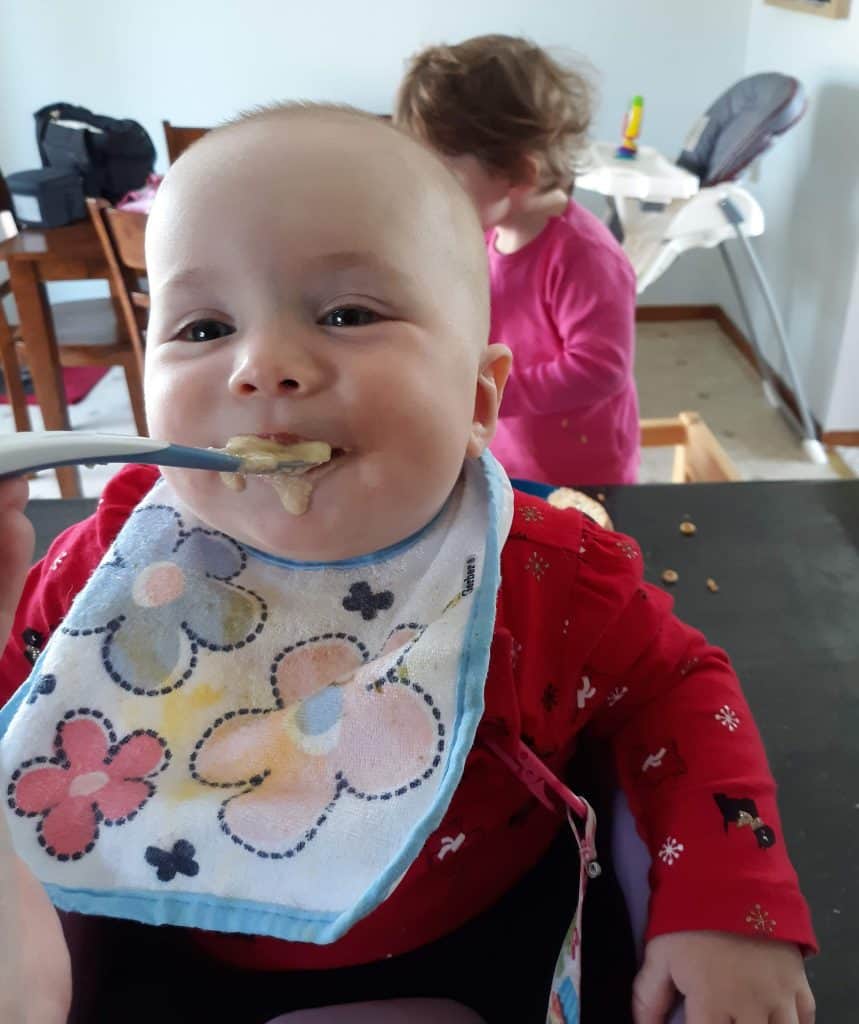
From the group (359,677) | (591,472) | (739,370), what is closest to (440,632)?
(359,677)

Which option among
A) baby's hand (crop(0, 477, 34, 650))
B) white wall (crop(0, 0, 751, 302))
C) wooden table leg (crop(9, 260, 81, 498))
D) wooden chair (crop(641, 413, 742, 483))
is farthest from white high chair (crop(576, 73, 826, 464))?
baby's hand (crop(0, 477, 34, 650))

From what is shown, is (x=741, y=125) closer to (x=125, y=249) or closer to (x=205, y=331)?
(x=125, y=249)

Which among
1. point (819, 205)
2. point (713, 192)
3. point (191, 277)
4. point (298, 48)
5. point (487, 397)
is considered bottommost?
point (819, 205)

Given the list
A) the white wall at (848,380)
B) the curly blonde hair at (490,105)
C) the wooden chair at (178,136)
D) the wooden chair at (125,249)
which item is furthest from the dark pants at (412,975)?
the white wall at (848,380)

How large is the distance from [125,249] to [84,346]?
0.47 metres

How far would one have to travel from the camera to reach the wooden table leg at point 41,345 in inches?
90.7

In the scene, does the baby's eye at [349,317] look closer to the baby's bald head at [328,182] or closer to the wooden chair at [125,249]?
the baby's bald head at [328,182]

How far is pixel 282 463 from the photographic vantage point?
1.84ft

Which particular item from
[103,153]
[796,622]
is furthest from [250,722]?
[103,153]

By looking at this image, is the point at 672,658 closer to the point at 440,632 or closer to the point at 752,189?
the point at 440,632

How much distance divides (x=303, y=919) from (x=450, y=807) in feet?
0.41

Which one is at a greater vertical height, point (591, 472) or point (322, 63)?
point (322, 63)

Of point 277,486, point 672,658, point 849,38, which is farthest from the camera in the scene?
point 849,38

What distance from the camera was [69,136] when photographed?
2891 mm
